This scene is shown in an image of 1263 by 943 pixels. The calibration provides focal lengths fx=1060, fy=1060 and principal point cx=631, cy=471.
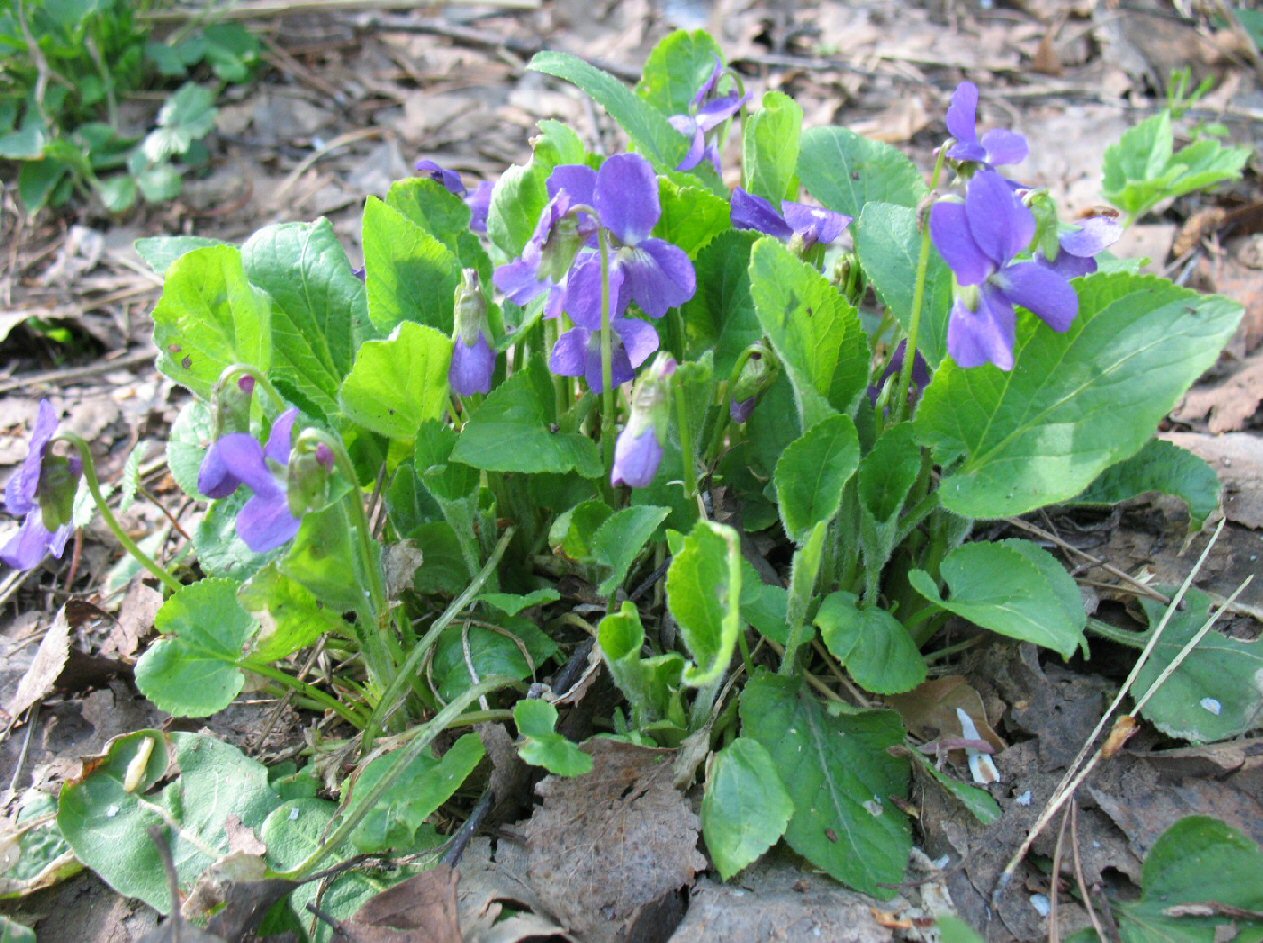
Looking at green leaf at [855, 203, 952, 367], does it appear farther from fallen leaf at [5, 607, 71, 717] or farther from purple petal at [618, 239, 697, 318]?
fallen leaf at [5, 607, 71, 717]

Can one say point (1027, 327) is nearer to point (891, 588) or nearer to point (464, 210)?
point (891, 588)

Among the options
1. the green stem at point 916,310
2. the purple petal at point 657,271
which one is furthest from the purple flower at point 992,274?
the purple petal at point 657,271

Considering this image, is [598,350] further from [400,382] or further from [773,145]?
[773,145]

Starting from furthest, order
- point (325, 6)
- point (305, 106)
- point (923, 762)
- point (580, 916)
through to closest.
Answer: point (325, 6)
point (305, 106)
point (923, 762)
point (580, 916)

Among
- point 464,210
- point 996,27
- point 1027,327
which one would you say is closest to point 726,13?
point 996,27

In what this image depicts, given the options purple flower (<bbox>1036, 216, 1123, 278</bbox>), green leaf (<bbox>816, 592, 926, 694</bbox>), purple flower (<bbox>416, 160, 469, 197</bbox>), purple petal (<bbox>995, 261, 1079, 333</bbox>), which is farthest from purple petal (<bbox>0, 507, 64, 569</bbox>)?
purple flower (<bbox>1036, 216, 1123, 278</bbox>)

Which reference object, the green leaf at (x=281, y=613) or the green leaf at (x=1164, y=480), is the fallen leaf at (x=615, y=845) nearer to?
the green leaf at (x=281, y=613)
